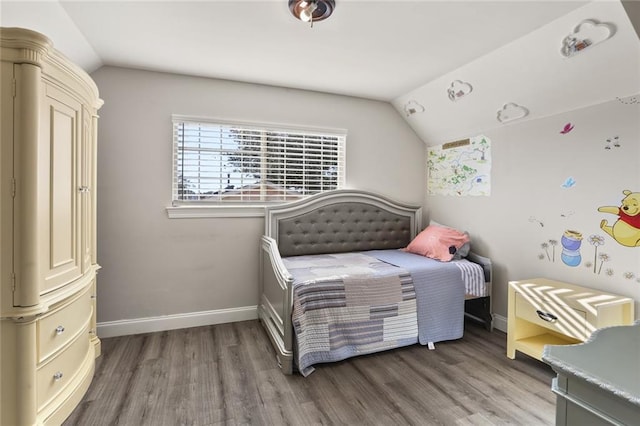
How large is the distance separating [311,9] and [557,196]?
2275 millimetres

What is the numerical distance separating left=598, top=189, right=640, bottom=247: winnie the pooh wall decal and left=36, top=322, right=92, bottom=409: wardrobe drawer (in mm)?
3451

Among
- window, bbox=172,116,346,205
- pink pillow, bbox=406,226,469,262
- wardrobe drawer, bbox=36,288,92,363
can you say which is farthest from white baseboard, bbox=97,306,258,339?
pink pillow, bbox=406,226,469,262

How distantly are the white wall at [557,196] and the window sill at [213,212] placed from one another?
216 centimetres

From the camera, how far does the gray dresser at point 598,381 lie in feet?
2.18

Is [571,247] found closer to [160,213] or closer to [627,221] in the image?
[627,221]

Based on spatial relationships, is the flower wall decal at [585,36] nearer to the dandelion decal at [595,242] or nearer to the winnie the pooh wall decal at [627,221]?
the winnie the pooh wall decal at [627,221]

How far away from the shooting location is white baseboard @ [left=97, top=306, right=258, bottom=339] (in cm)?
283

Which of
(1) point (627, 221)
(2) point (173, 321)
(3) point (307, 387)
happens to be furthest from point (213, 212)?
(1) point (627, 221)

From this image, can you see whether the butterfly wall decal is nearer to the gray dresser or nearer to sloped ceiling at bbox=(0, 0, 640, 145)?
sloped ceiling at bbox=(0, 0, 640, 145)

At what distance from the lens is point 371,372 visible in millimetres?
2307

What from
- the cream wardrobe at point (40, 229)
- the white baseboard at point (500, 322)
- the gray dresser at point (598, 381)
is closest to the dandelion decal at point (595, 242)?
the white baseboard at point (500, 322)

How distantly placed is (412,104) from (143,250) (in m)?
3.03

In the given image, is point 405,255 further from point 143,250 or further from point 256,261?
point 143,250

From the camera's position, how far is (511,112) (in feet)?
9.32
